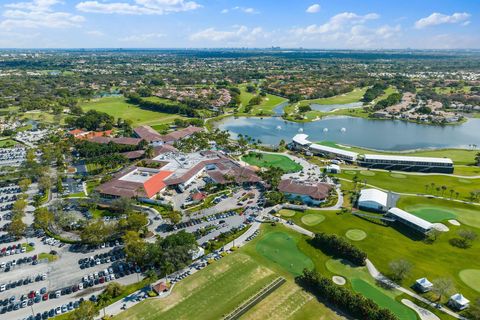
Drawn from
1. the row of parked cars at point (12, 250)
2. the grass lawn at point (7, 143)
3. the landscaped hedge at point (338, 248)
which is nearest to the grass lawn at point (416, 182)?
the landscaped hedge at point (338, 248)

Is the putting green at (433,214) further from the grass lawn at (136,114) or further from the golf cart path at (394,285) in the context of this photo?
the grass lawn at (136,114)

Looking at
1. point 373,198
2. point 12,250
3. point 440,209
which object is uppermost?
point 373,198

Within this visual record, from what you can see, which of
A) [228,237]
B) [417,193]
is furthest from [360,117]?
[228,237]

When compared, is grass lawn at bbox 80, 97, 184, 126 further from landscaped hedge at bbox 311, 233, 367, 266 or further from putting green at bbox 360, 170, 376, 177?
landscaped hedge at bbox 311, 233, 367, 266

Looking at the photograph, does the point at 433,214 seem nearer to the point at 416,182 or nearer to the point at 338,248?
the point at 416,182

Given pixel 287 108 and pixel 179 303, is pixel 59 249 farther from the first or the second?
pixel 287 108

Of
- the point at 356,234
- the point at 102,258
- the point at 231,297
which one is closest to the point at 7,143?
the point at 102,258
